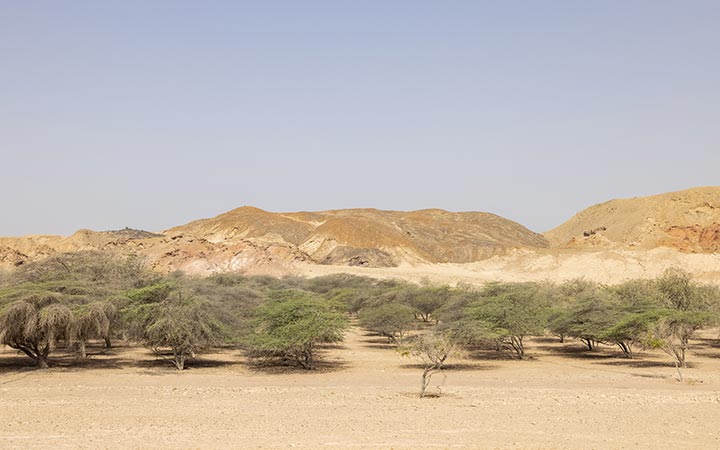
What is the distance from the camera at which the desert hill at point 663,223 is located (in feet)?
289

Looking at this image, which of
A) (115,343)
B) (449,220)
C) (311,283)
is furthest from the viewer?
(449,220)

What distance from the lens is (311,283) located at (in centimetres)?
6469

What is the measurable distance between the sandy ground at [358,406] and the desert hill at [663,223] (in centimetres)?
6593

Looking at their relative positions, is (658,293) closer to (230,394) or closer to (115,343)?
(230,394)

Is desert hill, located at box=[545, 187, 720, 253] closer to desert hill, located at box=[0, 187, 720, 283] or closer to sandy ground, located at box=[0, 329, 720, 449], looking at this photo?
desert hill, located at box=[0, 187, 720, 283]

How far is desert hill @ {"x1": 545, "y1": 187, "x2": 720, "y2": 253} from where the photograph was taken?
289 feet

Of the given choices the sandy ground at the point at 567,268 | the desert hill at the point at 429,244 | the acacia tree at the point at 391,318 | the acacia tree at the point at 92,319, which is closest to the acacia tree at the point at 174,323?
the acacia tree at the point at 92,319

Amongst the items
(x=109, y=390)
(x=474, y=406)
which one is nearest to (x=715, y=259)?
(x=474, y=406)

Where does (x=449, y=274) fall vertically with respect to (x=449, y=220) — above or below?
below

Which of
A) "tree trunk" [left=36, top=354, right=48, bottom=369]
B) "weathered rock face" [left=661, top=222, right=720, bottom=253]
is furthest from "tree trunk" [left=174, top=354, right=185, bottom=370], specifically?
"weathered rock face" [left=661, top=222, right=720, bottom=253]

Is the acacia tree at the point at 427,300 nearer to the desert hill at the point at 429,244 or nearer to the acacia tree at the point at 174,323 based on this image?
the acacia tree at the point at 174,323

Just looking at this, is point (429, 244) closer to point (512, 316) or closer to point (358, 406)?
point (512, 316)

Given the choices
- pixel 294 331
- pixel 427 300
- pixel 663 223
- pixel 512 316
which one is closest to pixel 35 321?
pixel 294 331

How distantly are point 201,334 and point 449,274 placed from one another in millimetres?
62333
